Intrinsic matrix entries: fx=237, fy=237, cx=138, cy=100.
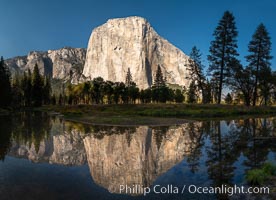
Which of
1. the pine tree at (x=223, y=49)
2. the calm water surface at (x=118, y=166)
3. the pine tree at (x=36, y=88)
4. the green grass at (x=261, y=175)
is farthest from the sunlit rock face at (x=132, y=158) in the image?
the pine tree at (x=36, y=88)

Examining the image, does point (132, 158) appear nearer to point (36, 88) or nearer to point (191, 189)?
point (191, 189)

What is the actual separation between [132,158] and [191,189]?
523cm

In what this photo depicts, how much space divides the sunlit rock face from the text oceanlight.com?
428mm

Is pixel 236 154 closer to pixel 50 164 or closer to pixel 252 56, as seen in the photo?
pixel 50 164

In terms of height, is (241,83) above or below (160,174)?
above

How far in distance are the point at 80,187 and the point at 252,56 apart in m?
47.5

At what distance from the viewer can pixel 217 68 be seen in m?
45.5

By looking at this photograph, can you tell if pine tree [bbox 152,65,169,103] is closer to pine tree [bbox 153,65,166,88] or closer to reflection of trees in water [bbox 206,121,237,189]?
pine tree [bbox 153,65,166,88]

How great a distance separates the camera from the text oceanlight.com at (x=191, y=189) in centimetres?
730

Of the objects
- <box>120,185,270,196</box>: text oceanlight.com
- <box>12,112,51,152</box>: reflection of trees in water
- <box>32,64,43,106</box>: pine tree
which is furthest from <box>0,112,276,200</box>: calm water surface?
<box>32,64,43,106</box>: pine tree

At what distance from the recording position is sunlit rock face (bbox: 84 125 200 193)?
9.39 meters

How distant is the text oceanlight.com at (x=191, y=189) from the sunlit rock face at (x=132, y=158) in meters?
0.43

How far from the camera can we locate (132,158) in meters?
12.7

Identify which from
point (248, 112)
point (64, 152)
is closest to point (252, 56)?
point (248, 112)
